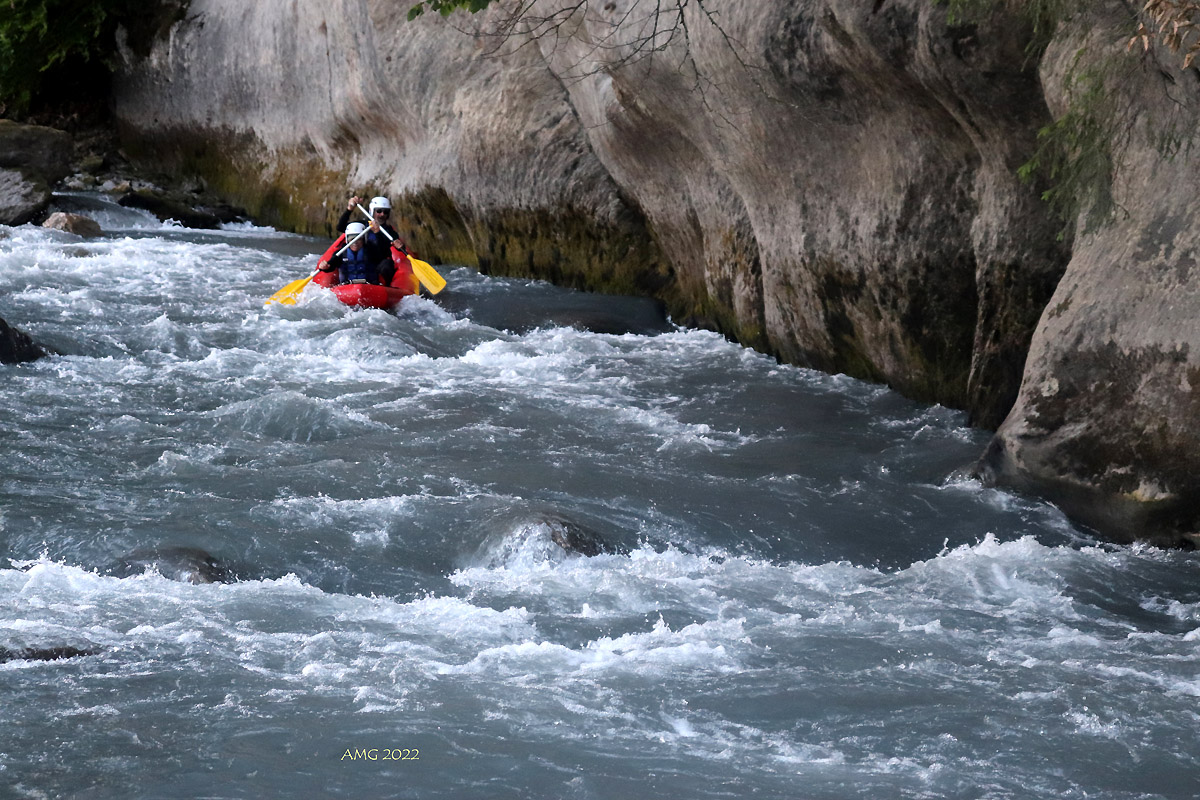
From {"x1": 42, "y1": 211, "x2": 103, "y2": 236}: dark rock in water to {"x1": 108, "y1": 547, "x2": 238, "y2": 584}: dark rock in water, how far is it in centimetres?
1157

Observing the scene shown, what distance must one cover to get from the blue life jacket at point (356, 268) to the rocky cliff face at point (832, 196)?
2.09 meters

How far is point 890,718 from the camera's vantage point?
443 cm

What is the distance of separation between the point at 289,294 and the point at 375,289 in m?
0.77

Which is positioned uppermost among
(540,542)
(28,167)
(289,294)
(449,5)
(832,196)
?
(449,5)

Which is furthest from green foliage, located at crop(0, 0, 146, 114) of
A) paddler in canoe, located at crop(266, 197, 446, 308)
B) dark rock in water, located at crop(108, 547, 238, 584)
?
dark rock in water, located at crop(108, 547, 238, 584)

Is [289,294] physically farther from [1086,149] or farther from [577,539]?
[1086,149]

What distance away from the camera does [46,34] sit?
2267 cm

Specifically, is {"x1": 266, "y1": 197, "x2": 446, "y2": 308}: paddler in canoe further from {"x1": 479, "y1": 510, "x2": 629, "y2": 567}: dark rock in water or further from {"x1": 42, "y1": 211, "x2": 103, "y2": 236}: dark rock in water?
{"x1": 479, "y1": 510, "x2": 629, "y2": 567}: dark rock in water

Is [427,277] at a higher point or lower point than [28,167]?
lower

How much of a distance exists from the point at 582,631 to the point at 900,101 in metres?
4.65

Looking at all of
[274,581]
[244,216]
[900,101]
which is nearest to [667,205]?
[900,101]

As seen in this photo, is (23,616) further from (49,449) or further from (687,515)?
(687,515)

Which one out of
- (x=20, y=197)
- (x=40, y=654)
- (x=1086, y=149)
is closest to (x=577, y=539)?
(x=40, y=654)

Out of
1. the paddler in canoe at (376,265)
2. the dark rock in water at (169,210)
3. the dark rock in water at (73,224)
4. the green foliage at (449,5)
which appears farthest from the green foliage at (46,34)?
the green foliage at (449,5)
